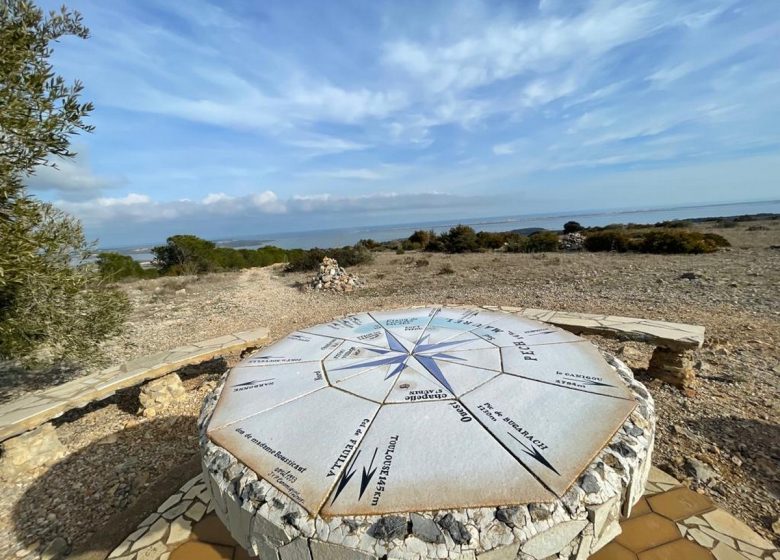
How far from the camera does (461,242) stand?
2272cm

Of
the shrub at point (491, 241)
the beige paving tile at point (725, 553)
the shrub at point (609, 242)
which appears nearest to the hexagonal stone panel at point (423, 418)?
the beige paving tile at point (725, 553)

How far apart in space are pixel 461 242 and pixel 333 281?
12.7m

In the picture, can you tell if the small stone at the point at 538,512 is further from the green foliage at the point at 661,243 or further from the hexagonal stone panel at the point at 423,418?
the green foliage at the point at 661,243

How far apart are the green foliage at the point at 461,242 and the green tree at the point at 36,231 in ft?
65.7

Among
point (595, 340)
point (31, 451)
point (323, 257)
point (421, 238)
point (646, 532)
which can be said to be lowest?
point (595, 340)

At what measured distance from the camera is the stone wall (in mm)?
1453

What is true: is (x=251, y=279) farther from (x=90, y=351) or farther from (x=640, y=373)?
(x=640, y=373)

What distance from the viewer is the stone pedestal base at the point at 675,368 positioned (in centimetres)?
429

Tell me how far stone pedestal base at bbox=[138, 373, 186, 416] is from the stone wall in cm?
357

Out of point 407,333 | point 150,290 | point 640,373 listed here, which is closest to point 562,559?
point 407,333

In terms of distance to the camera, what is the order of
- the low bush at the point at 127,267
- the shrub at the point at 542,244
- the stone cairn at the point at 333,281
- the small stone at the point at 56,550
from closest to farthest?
the small stone at the point at 56,550
the stone cairn at the point at 333,281
the low bush at the point at 127,267
the shrub at the point at 542,244

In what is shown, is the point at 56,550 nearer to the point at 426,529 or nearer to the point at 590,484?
the point at 426,529

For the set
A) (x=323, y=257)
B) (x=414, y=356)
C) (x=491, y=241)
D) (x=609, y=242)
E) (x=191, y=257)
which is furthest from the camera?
A: (x=491, y=241)

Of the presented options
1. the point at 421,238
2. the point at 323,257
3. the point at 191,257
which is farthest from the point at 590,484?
the point at 421,238
